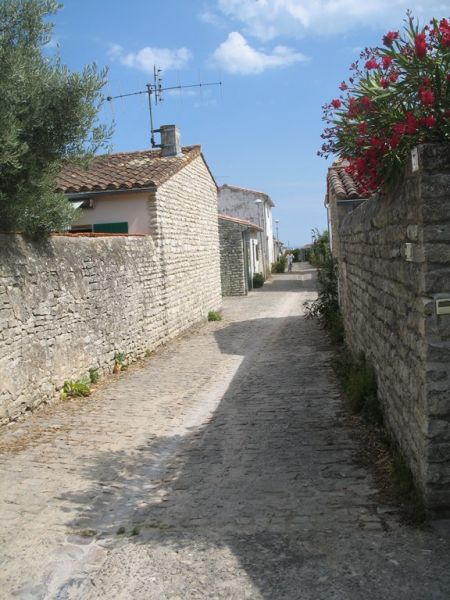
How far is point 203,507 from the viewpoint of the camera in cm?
431

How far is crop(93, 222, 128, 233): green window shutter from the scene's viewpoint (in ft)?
44.4

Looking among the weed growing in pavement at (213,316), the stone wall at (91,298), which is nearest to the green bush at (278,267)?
the weed growing in pavement at (213,316)

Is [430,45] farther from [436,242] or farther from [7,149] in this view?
[7,149]

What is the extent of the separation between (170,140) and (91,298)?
8.39 m

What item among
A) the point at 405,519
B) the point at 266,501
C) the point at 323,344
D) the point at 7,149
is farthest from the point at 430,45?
the point at 323,344

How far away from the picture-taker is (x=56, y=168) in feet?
25.1

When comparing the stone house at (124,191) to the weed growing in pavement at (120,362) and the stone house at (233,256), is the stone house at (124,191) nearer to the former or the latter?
the weed growing in pavement at (120,362)

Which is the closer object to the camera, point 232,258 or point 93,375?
point 93,375

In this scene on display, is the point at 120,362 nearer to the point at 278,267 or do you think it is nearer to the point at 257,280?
the point at 257,280

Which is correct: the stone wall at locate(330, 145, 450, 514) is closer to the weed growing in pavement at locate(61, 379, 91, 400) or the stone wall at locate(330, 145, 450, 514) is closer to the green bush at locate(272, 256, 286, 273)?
the weed growing in pavement at locate(61, 379, 91, 400)

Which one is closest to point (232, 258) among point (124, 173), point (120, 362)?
point (124, 173)

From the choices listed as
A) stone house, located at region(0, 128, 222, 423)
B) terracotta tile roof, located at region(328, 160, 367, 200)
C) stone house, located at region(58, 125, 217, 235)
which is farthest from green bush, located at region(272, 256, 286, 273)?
terracotta tile roof, located at region(328, 160, 367, 200)

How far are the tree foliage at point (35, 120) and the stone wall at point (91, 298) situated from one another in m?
0.49

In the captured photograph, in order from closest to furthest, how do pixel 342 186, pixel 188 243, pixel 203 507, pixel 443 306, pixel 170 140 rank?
pixel 443 306, pixel 203 507, pixel 342 186, pixel 188 243, pixel 170 140
